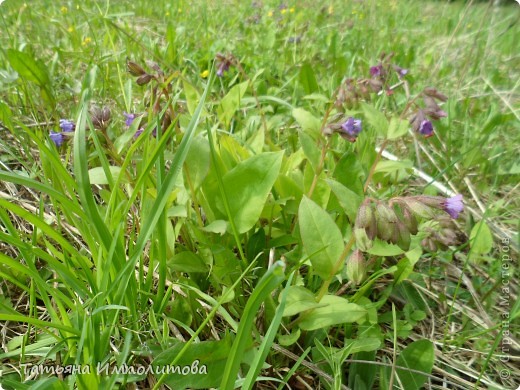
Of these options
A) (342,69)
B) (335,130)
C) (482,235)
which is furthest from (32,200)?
(342,69)

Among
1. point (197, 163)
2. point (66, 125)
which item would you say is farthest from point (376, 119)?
point (66, 125)

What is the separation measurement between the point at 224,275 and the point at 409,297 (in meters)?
0.60

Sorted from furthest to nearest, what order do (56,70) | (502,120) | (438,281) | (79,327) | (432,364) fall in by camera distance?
(56,70)
(502,120)
(438,281)
(432,364)
(79,327)

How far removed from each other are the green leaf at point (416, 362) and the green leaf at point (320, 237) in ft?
0.97

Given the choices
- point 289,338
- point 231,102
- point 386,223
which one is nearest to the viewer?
point 386,223

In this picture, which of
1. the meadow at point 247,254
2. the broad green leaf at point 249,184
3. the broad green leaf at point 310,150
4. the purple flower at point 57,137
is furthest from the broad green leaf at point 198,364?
the purple flower at point 57,137

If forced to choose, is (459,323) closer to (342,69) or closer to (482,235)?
(482,235)

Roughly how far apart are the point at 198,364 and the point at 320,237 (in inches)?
17.0

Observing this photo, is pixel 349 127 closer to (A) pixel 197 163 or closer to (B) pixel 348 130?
(B) pixel 348 130

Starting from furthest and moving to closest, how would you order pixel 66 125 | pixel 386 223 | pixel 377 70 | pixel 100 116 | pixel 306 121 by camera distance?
pixel 377 70 < pixel 306 121 < pixel 66 125 < pixel 100 116 < pixel 386 223

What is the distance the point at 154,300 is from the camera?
1.15 meters

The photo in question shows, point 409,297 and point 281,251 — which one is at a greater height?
point 281,251

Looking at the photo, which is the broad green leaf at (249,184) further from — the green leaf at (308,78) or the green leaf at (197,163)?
the green leaf at (308,78)

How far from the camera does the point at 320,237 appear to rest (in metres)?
1.16
